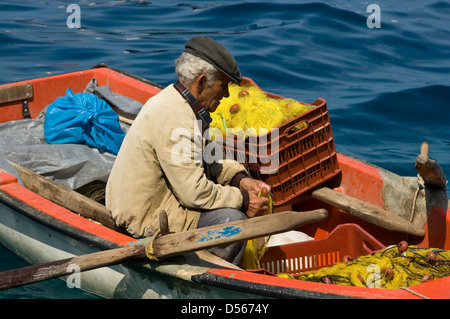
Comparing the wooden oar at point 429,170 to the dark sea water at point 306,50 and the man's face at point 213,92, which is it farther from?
the dark sea water at point 306,50

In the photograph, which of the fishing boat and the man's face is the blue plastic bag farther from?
the man's face

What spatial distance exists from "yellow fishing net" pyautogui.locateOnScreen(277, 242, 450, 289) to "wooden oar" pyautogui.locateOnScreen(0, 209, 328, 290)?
→ 73 centimetres

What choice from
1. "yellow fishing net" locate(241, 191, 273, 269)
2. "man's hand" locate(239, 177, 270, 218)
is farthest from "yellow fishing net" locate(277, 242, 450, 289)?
"man's hand" locate(239, 177, 270, 218)

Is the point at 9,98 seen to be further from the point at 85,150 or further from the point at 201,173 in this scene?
the point at 201,173

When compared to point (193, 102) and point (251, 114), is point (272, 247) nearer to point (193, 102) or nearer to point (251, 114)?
point (251, 114)

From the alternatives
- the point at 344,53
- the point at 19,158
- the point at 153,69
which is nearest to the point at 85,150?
the point at 19,158

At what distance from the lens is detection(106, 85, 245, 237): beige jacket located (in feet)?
12.7

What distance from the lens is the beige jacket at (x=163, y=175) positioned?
152 inches

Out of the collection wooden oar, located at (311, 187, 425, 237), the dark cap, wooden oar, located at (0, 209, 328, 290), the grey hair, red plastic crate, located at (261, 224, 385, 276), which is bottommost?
red plastic crate, located at (261, 224, 385, 276)

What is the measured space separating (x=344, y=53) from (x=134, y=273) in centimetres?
823

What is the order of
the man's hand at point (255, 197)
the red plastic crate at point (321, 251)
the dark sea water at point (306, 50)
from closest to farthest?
the man's hand at point (255, 197)
the red plastic crate at point (321, 251)
the dark sea water at point (306, 50)

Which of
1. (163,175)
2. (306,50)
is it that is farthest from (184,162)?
(306,50)

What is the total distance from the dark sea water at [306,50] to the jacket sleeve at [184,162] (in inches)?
164

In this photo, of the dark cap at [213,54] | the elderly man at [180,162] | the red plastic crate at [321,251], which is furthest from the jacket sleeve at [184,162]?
the red plastic crate at [321,251]
